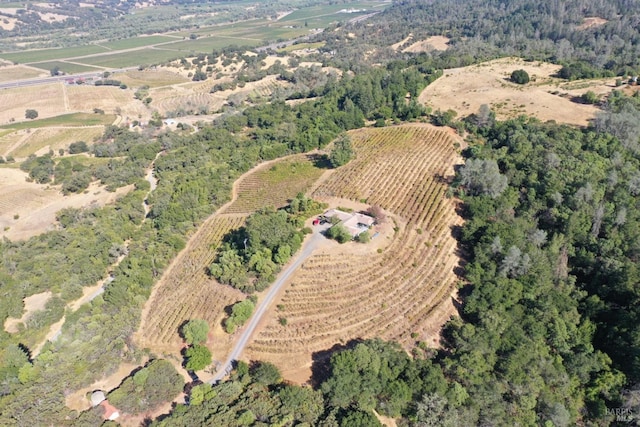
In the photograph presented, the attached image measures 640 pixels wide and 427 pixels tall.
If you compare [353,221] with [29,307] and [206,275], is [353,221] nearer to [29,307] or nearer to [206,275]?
[206,275]

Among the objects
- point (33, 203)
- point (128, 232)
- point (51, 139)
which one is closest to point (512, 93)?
point (128, 232)

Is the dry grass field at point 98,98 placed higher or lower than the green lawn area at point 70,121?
higher

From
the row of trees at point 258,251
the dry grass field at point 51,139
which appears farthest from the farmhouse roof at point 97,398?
the dry grass field at point 51,139

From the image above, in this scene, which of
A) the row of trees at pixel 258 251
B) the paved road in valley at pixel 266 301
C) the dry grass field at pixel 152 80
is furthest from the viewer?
the dry grass field at pixel 152 80

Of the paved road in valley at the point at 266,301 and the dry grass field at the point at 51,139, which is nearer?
the paved road in valley at the point at 266,301

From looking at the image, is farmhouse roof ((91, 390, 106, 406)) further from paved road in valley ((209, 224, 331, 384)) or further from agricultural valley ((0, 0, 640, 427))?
paved road in valley ((209, 224, 331, 384))

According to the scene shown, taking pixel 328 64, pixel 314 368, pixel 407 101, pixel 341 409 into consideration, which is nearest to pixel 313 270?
pixel 314 368

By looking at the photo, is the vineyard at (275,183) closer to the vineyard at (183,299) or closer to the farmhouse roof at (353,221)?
the farmhouse roof at (353,221)
